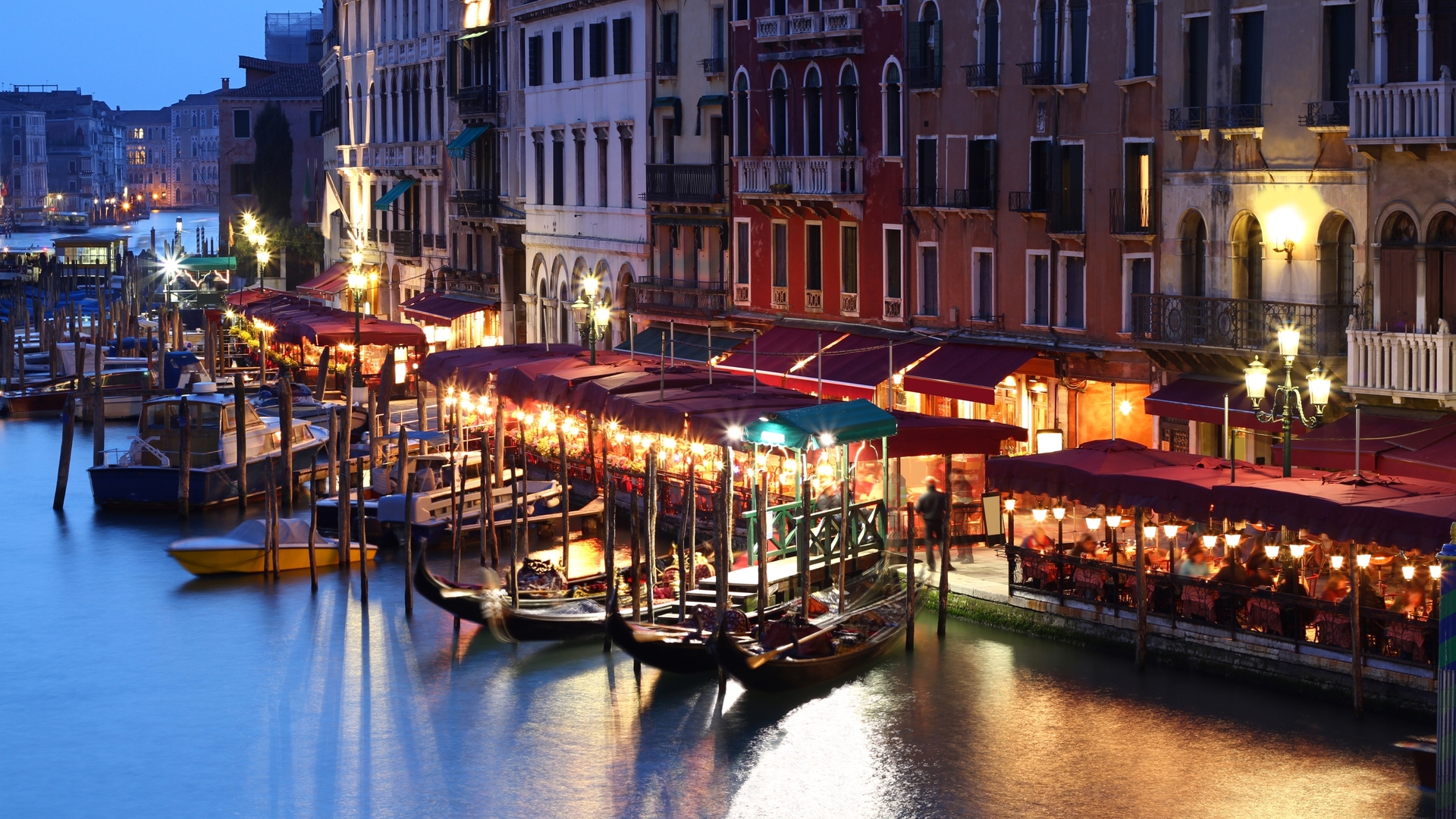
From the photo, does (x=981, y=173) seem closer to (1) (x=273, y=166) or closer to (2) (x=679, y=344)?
(2) (x=679, y=344)

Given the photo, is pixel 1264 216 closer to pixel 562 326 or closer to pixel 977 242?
pixel 977 242

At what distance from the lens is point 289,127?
4082 inches

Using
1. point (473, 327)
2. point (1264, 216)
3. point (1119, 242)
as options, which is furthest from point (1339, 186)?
point (473, 327)

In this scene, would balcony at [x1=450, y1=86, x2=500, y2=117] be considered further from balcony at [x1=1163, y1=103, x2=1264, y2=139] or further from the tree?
the tree

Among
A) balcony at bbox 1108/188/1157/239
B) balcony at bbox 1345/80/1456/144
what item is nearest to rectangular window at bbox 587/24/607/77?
balcony at bbox 1108/188/1157/239

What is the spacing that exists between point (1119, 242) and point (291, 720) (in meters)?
16.2

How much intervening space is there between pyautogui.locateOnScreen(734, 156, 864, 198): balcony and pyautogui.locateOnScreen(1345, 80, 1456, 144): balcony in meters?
14.3

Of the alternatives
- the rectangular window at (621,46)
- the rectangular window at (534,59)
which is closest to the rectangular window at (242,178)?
the rectangular window at (534,59)

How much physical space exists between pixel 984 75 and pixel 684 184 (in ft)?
40.9

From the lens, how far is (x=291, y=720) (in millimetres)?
29016

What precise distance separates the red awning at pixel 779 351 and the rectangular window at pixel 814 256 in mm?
1027

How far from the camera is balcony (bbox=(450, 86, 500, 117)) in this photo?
2534 inches

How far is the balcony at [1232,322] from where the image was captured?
3194cm

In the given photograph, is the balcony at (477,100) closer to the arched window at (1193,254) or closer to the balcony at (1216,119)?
the balcony at (1216,119)
